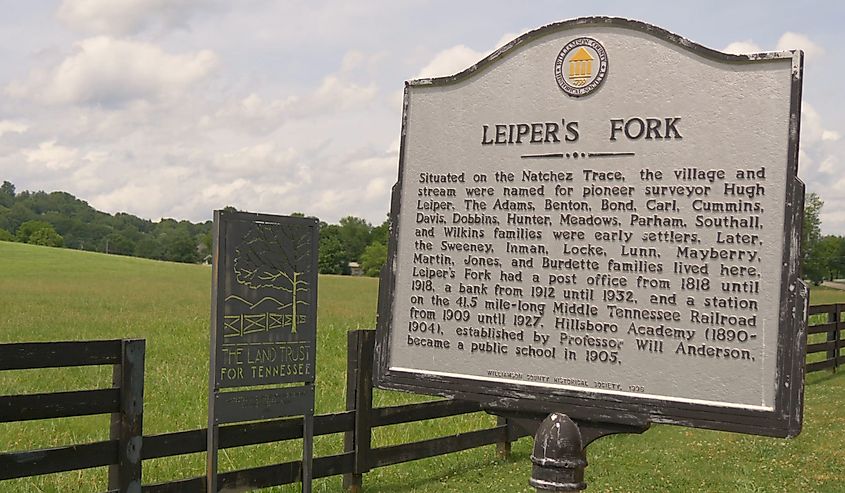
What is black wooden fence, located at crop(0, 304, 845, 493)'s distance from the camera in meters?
7.00

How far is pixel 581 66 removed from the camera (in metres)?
5.89

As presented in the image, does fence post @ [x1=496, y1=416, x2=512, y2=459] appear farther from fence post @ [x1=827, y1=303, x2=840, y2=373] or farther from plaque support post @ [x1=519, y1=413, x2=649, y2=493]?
fence post @ [x1=827, y1=303, x2=840, y2=373]

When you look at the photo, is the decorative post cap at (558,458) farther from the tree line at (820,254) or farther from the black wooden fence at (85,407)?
the tree line at (820,254)

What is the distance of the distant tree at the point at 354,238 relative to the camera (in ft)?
476

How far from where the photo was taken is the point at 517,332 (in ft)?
19.8

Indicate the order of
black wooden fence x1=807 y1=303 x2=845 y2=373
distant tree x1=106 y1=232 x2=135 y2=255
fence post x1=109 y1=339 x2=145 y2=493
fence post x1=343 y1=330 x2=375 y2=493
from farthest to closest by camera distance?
1. distant tree x1=106 y1=232 x2=135 y2=255
2. black wooden fence x1=807 y1=303 x2=845 y2=373
3. fence post x1=343 y1=330 x2=375 y2=493
4. fence post x1=109 y1=339 x2=145 y2=493

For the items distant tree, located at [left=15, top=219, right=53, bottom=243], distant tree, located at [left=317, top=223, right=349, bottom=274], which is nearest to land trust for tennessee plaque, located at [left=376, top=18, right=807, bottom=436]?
distant tree, located at [left=317, top=223, right=349, bottom=274]

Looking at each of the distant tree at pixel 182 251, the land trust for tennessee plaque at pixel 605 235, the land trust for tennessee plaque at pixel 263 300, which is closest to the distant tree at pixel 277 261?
the land trust for tennessee plaque at pixel 263 300

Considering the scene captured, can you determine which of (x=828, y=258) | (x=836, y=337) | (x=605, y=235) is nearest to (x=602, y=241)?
(x=605, y=235)

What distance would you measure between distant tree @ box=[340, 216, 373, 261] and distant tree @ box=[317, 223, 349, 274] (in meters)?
9.63

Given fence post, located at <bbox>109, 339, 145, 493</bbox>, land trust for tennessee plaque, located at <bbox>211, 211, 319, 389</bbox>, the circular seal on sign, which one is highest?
the circular seal on sign

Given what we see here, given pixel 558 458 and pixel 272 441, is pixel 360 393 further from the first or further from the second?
pixel 558 458

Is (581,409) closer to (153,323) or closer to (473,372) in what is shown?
(473,372)

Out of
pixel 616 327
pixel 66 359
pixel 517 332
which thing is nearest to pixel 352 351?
pixel 66 359
